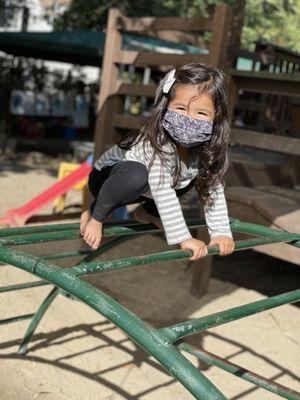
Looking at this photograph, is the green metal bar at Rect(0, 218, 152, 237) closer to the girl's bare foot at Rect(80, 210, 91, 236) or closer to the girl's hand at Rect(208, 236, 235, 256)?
the girl's bare foot at Rect(80, 210, 91, 236)

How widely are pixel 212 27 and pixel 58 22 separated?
12507mm

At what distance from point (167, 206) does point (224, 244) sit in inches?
10.5

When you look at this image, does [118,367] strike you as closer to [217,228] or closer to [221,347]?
[221,347]

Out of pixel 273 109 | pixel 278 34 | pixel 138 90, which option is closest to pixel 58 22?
pixel 278 34

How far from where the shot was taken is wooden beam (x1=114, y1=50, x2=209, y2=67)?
162 inches

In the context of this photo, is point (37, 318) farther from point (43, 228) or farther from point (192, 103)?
point (192, 103)

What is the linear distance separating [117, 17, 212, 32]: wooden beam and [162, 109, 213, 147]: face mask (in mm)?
2262

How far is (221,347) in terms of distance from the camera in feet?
11.0

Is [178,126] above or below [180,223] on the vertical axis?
above

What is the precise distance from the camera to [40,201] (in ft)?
18.4

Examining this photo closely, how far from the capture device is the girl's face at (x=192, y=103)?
2041 mm

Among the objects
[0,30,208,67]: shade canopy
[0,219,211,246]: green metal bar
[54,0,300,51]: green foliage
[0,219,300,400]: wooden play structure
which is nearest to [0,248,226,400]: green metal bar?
[0,219,300,400]: wooden play structure

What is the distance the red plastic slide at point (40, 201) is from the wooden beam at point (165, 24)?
1.66 m

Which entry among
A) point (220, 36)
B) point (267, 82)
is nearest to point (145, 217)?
point (267, 82)
